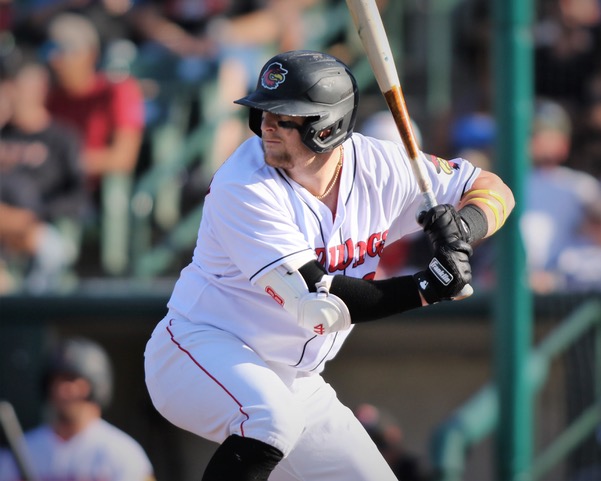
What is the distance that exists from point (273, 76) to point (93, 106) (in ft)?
14.2

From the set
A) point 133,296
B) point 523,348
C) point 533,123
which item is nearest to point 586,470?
point 523,348

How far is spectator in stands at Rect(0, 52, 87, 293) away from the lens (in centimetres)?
713

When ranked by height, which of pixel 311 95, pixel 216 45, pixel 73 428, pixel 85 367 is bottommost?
pixel 73 428

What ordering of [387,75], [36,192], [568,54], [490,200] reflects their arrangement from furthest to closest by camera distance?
[568,54], [36,192], [490,200], [387,75]

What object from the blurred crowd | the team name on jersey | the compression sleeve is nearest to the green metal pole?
the blurred crowd

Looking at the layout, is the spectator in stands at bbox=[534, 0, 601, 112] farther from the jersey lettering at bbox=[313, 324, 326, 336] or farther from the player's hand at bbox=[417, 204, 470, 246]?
the jersey lettering at bbox=[313, 324, 326, 336]

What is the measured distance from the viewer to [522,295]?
602 centimetres

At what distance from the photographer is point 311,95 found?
3.65m

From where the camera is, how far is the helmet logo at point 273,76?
144 inches

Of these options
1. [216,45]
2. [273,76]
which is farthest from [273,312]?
[216,45]

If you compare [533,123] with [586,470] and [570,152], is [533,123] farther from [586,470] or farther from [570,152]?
[586,470]

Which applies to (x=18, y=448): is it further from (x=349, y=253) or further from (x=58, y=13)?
(x=58, y=13)

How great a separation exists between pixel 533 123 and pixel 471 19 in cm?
238

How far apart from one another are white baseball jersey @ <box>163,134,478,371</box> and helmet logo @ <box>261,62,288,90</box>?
24 centimetres
